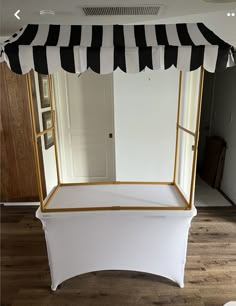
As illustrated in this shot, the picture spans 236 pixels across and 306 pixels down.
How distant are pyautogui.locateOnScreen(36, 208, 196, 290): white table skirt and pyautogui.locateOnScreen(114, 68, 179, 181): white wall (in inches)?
45.5

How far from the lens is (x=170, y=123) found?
265 centimetres

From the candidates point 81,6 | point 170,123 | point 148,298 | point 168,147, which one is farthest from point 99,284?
point 81,6

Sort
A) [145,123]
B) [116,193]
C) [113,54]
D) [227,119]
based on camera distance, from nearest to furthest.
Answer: [113,54] < [116,193] < [145,123] < [227,119]

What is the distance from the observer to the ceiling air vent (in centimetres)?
189

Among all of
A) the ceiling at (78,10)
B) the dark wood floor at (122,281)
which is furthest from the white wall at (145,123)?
the dark wood floor at (122,281)

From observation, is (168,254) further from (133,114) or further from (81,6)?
(81,6)

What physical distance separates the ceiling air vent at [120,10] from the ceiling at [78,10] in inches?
2.6

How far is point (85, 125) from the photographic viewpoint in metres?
3.50

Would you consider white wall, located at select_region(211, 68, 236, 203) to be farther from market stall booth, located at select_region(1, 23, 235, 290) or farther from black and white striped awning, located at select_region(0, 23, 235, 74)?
black and white striped awning, located at select_region(0, 23, 235, 74)

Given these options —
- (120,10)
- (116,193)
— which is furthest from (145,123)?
(120,10)

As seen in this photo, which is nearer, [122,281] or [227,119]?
[122,281]

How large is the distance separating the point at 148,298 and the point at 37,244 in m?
1.33

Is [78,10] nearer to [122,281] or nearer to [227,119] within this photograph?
[122,281]

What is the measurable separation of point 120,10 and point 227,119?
7.97 ft
